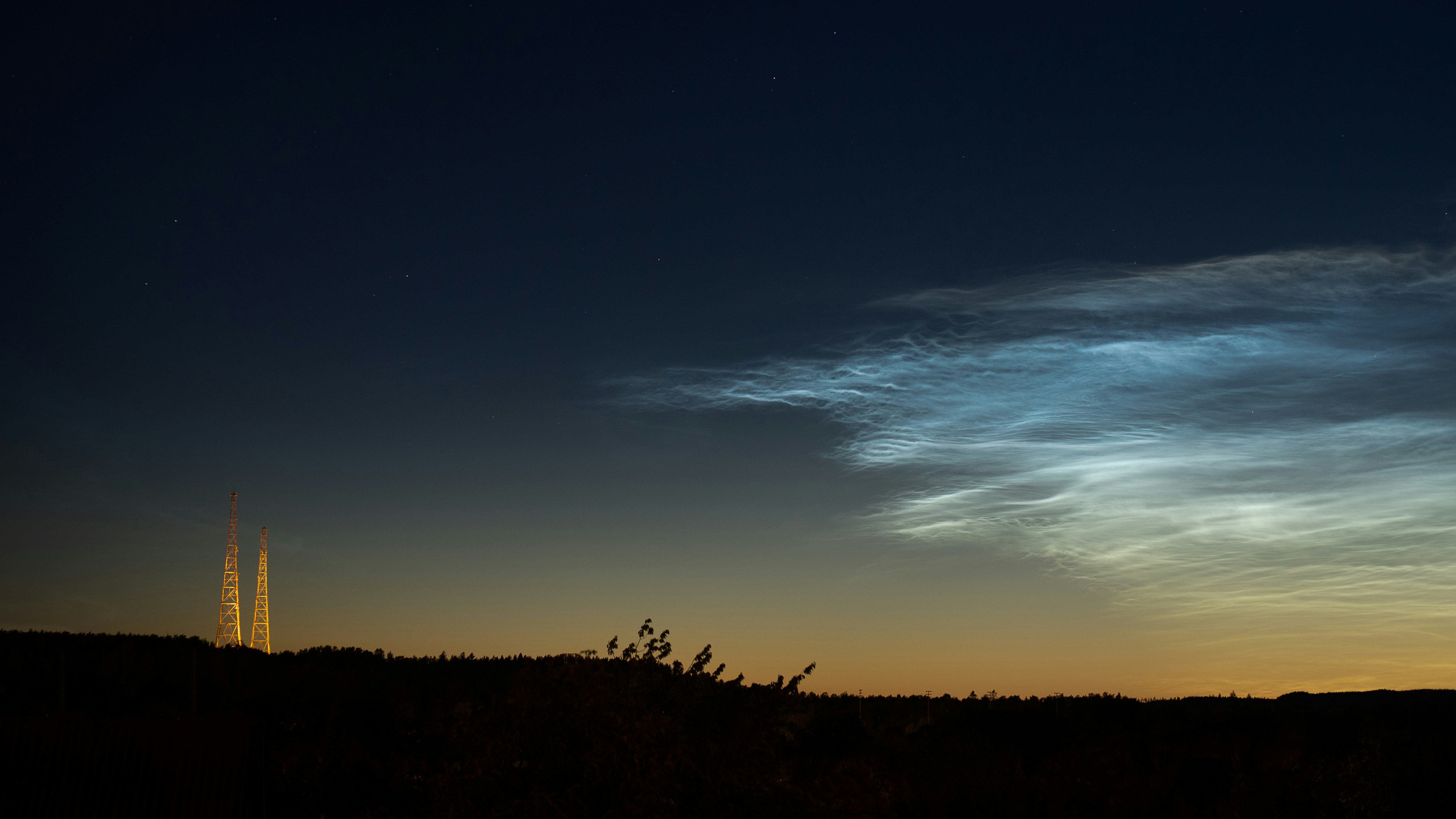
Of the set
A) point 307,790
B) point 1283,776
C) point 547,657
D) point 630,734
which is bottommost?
→ point 1283,776

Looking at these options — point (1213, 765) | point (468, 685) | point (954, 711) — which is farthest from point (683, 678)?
point (954, 711)

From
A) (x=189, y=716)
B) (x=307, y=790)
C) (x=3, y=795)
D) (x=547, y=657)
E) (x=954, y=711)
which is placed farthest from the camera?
(x=954, y=711)

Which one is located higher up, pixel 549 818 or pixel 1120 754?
pixel 549 818

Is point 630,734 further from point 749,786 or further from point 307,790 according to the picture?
point 307,790

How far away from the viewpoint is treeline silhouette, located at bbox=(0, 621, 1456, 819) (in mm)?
16391

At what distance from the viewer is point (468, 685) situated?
5859 cm

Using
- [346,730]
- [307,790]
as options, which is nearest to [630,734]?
[307,790]

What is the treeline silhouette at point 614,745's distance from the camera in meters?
16.4

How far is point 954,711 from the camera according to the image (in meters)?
69.3

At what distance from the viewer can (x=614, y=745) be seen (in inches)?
607

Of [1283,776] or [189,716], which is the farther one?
[1283,776]

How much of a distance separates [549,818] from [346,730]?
108 ft

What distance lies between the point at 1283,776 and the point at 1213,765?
267cm

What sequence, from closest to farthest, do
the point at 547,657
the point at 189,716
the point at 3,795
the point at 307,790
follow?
the point at 547,657 → the point at 3,795 → the point at 189,716 → the point at 307,790
